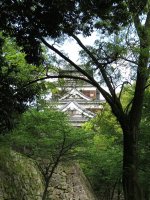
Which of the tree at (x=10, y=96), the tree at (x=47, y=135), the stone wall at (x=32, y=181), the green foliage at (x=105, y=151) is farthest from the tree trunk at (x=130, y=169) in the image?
the stone wall at (x=32, y=181)

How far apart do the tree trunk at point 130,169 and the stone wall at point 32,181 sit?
21.7 ft

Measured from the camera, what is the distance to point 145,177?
1331 cm

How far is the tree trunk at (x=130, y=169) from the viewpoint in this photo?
28.0ft

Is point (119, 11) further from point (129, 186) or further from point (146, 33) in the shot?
point (129, 186)

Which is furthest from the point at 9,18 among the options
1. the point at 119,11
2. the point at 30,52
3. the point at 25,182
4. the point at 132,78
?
the point at 25,182

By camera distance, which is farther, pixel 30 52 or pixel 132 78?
pixel 132 78

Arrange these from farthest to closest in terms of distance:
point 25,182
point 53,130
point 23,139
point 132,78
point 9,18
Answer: point 25,182 < point 53,130 < point 23,139 < point 132,78 < point 9,18

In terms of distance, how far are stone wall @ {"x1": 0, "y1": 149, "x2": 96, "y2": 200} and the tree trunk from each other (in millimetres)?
6612

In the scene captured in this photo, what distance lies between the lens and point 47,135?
14891 millimetres

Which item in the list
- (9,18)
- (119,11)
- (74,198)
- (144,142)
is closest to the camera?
(9,18)

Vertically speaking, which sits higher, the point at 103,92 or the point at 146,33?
the point at 146,33

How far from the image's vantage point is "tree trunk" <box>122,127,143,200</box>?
8.55m

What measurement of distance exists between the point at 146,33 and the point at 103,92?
1.71 meters

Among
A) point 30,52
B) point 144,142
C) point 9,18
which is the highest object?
point 9,18
